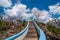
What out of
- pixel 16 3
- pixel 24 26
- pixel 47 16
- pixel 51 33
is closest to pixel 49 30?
pixel 51 33

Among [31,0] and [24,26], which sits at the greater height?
[31,0]

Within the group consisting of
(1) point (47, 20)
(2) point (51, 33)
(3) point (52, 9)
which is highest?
(3) point (52, 9)

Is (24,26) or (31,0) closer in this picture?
(31,0)

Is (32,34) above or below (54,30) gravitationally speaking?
below

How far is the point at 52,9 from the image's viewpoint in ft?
17.9

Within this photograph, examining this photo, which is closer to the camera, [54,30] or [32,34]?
[54,30]

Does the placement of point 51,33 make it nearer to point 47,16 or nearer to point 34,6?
point 47,16

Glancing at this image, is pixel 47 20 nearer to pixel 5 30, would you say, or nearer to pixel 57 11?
pixel 57 11

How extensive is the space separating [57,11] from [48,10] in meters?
0.32

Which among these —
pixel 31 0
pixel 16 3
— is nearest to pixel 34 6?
pixel 31 0

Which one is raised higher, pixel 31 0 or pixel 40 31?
pixel 31 0

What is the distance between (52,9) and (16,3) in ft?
3.96

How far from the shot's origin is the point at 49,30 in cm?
538

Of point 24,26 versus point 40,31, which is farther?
point 24,26
